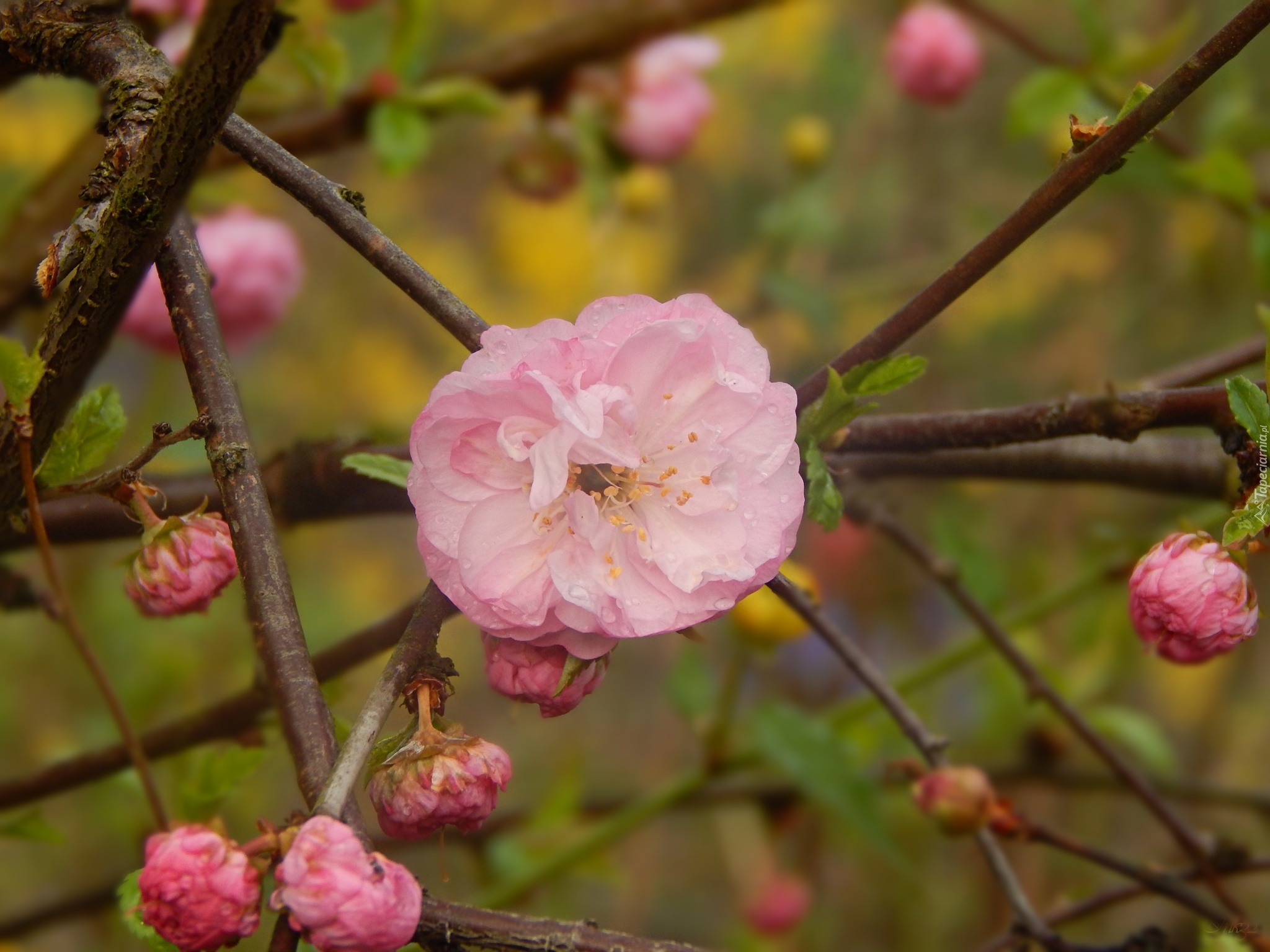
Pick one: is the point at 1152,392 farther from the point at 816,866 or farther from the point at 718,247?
the point at 718,247

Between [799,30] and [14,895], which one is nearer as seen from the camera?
[14,895]

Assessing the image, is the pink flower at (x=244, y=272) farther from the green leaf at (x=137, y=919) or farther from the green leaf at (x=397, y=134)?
the green leaf at (x=137, y=919)

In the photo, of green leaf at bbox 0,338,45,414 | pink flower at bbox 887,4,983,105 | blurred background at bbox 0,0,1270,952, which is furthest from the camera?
pink flower at bbox 887,4,983,105

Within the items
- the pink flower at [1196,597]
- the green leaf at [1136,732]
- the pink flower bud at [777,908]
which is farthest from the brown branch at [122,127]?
the pink flower bud at [777,908]

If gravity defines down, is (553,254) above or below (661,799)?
above

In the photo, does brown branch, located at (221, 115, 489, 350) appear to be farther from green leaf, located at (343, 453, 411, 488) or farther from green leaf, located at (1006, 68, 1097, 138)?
green leaf, located at (1006, 68, 1097, 138)

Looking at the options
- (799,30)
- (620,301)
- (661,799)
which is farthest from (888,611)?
(620,301)

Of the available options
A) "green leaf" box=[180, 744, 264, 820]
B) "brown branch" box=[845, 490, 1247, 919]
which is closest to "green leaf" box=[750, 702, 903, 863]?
"brown branch" box=[845, 490, 1247, 919]
